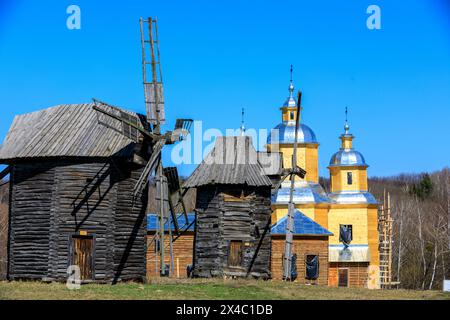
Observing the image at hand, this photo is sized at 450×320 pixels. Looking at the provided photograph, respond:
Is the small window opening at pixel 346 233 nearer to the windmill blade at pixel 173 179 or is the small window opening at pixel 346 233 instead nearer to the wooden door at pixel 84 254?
the windmill blade at pixel 173 179

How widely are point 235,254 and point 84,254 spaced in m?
9.35

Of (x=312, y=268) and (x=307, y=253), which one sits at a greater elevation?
(x=307, y=253)

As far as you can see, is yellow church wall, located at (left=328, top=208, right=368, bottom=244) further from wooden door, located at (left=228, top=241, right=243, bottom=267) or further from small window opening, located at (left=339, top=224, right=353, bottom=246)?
wooden door, located at (left=228, top=241, right=243, bottom=267)

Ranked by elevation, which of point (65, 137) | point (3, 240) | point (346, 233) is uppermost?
point (65, 137)

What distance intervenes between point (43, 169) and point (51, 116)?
10.1 ft

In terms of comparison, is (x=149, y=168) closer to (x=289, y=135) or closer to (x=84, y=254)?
(x=84, y=254)

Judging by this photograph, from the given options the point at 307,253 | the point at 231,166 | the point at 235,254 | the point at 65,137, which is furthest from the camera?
the point at 307,253

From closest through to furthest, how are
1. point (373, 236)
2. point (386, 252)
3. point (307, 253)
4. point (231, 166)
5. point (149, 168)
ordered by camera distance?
point (149, 168) < point (231, 166) < point (307, 253) < point (373, 236) < point (386, 252)

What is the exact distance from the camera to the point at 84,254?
3164cm

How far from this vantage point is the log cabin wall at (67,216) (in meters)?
31.4

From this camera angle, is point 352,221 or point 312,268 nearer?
point 312,268

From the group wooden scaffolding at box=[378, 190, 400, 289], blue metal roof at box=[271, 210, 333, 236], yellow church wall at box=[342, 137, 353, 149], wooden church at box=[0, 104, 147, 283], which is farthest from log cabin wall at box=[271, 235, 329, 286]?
wooden church at box=[0, 104, 147, 283]

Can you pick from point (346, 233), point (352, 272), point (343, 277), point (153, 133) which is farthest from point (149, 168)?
point (346, 233)
